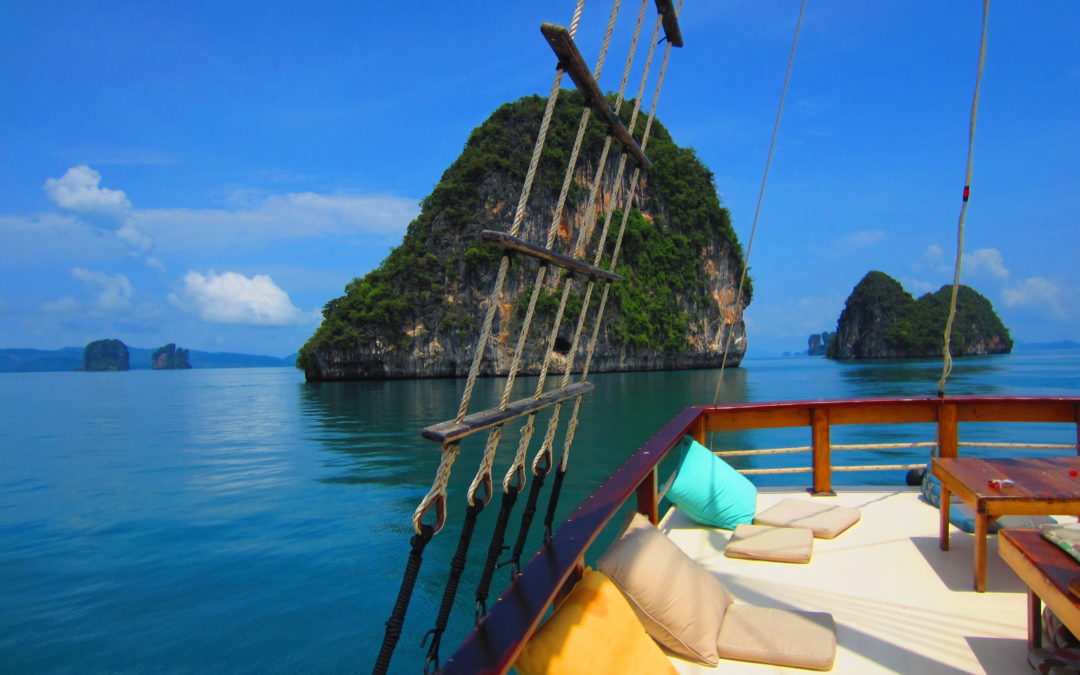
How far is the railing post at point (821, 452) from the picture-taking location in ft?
11.9

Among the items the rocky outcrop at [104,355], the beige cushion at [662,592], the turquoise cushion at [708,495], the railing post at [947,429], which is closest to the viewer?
the beige cushion at [662,592]

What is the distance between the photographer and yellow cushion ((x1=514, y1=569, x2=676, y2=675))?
1241 millimetres

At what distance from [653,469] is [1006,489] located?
1.22 metres

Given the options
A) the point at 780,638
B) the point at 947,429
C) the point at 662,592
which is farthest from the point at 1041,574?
the point at 947,429

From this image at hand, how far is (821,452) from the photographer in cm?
367

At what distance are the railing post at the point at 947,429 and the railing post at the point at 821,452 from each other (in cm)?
59

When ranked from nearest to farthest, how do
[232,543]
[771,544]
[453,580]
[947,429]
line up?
[453,580]
[771,544]
[947,429]
[232,543]

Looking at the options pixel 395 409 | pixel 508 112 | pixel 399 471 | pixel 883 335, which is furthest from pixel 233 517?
pixel 883 335

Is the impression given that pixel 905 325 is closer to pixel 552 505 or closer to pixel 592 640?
pixel 552 505

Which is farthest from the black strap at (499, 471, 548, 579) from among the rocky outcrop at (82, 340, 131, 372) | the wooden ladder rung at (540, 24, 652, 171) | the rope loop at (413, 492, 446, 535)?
the rocky outcrop at (82, 340, 131, 372)

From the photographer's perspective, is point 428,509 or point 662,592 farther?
point 662,592

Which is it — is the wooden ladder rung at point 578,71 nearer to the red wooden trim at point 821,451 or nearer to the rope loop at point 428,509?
the rope loop at point 428,509

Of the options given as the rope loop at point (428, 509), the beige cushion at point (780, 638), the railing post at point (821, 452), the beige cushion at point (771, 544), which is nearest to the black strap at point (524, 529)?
the rope loop at point (428, 509)

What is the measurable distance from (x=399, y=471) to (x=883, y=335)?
3468 inches
